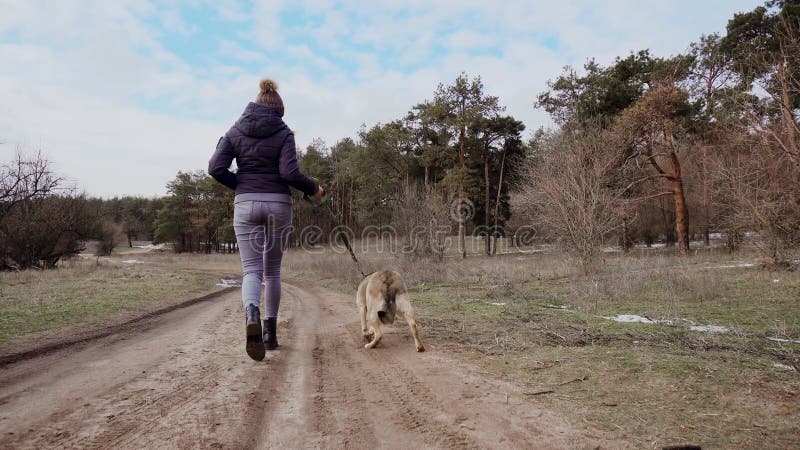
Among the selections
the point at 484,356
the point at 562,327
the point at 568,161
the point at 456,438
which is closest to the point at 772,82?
the point at 568,161

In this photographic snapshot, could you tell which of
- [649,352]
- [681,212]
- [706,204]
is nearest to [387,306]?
[649,352]

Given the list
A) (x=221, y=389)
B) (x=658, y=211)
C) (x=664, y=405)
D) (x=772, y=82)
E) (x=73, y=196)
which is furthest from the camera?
(x=658, y=211)

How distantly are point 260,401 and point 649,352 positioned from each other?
3.58m

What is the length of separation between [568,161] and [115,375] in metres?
13.7

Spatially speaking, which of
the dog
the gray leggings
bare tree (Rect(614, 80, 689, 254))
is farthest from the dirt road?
bare tree (Rect(614, 80, 689, 254))

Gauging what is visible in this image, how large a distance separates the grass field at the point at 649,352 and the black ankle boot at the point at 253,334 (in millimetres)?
1993

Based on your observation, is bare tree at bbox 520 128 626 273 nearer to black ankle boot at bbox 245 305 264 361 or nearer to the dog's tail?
the dog's tail

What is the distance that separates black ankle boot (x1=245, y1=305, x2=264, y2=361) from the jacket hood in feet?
5.32

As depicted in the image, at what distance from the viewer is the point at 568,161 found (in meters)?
13.8

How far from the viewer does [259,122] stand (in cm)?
373

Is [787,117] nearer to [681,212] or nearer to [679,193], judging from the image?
[679,193]

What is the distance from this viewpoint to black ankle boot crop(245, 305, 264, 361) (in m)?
3.42

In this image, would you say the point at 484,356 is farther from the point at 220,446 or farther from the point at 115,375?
the point at 115,375

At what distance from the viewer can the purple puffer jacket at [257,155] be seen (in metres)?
3.72
